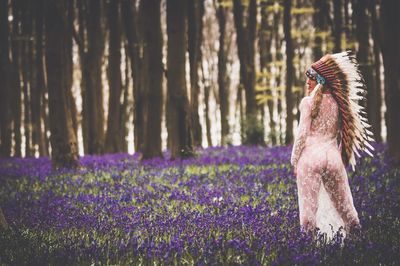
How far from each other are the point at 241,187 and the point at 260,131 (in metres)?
12.9

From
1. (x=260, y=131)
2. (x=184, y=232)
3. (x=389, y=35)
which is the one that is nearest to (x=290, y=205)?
(x=184, y=232)

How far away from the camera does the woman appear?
18.1ft

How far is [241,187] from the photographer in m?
8.92

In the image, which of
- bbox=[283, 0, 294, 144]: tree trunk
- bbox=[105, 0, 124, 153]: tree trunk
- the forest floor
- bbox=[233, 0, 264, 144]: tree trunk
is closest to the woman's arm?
the forest floor

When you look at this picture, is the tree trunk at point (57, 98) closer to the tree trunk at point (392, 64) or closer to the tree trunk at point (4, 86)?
the tree trunk at point (392, 64)

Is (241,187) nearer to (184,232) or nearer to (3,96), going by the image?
(184,232)

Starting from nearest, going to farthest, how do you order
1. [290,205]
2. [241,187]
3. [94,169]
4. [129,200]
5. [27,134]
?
1. [290,205]
2. [129,200]
3. [241,187]
4. [94,169]
5. [27,134]

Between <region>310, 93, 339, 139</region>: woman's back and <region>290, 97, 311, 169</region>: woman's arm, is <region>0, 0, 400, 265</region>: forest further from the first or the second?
<region>310, 93, 339, 139</region>: woman's back

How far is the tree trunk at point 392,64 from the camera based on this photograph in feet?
36.1

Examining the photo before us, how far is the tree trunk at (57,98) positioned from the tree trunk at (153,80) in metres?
2.55

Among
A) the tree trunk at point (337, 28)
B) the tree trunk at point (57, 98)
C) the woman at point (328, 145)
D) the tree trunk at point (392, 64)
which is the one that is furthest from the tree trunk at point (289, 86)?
the woman at point (328, 145)

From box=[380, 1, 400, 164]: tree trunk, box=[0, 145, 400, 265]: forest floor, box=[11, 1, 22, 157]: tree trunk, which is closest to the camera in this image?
box=[0, 145, 400, 265]: forest floor

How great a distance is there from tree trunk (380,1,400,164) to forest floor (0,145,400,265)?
903 millimetres

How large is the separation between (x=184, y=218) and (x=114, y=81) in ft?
49.9
